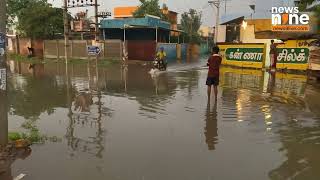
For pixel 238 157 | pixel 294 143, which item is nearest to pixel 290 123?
pixel 294 143

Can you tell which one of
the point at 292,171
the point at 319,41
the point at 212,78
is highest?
the point at 319,41

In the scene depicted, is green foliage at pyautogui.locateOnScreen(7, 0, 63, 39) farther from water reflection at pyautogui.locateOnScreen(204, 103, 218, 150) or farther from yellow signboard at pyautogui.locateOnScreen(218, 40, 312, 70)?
water reflection at pyautogui.locateOnScreen(204, 103, 218, 150)

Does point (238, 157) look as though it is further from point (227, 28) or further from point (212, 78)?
point (227, 28)

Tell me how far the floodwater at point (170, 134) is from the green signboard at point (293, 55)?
240 inches

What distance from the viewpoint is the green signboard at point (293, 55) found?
18812 mm

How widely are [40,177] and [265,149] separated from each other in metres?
3.53

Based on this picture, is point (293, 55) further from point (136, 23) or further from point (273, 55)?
point (136, 23)

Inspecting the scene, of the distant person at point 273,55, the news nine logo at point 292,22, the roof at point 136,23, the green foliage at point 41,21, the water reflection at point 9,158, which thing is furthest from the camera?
the green foliage at point 41,21

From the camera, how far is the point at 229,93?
40.9ft

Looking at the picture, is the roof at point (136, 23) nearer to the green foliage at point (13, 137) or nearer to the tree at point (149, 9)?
the tree at point (149, 9)

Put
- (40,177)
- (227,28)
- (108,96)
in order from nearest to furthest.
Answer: (40,177)
(108,96)
(227,28)

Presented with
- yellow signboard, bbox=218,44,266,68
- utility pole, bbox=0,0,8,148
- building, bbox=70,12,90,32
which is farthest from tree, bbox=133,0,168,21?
utility pole, bbox=0,0,8,148

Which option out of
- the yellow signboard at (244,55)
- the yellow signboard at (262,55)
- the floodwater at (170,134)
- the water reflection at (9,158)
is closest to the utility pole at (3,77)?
the water reflection at (9,158)

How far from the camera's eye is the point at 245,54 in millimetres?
22375
